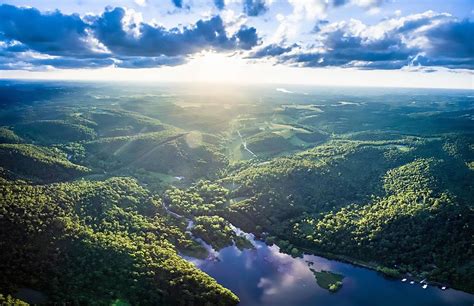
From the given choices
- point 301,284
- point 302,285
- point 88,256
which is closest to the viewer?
point 88,256

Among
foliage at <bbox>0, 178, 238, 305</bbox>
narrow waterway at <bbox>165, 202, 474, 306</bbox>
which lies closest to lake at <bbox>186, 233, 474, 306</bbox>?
narrow waterway at <bbox>165, 202, 474, 306</bbox>

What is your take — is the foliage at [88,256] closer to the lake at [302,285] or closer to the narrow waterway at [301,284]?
the narrow waterway at [301,284]

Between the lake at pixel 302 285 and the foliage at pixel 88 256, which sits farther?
the lake at pixel 302 285

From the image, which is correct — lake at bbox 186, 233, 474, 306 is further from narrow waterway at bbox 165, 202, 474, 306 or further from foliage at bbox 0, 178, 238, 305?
foliage at bbox 0, 178, 238, 305

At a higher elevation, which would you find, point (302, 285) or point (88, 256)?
point (88, 256)

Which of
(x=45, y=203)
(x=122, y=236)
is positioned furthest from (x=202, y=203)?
(x=45, y=203)

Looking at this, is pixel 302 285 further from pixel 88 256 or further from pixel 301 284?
pixel 88 256

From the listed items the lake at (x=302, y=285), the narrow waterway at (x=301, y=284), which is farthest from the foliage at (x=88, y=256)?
the lake at (x=302, y=285)

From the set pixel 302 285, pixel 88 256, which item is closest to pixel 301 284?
pixel 302 285
